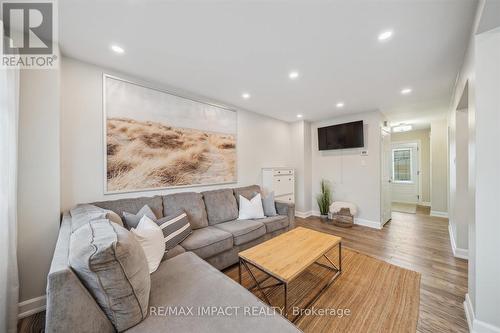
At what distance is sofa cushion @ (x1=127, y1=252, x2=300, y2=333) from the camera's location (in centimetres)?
94

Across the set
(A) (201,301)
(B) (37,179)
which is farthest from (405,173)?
(B) (37,179)

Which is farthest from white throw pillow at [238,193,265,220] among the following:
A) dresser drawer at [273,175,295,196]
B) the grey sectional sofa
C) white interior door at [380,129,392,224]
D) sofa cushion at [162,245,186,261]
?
white interior door at [380,129,392,224]

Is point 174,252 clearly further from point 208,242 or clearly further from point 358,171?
point 358,171

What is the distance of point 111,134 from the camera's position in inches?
85.3

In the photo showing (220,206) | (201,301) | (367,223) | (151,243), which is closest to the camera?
(201,301)

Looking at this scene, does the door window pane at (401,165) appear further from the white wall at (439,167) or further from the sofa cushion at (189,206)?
the sofa cushion at (189,206)

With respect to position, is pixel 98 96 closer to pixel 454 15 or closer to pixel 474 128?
pixel 454 15

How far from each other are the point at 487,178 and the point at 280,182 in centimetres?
291

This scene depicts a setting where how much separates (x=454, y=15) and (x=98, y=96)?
3.40 m

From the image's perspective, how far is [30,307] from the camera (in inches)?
63.7

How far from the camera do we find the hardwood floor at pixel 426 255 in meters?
1.56

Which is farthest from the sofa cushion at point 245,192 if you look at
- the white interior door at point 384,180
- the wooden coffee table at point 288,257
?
the white interior door at point 384,180

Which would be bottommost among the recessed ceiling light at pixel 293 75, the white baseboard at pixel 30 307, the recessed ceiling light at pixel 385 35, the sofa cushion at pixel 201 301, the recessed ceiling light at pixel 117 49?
the white baseboard at pixel 30 307

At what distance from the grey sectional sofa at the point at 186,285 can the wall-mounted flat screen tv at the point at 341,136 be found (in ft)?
8.85
